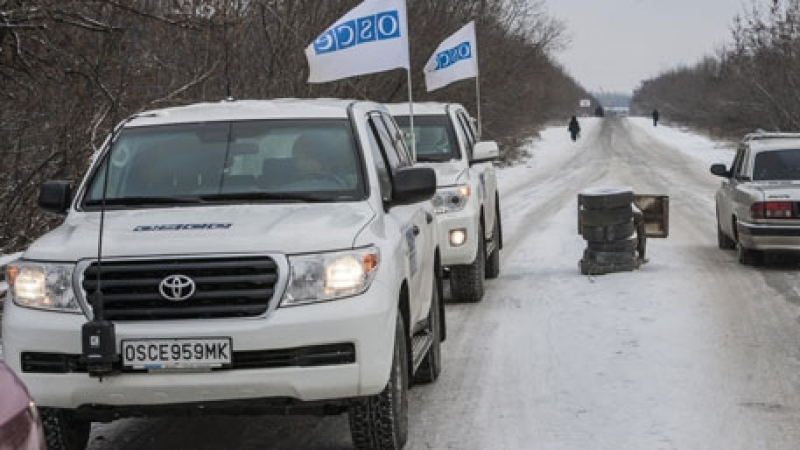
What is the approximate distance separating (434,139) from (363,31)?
4.88ft

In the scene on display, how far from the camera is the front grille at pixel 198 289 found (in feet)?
16.5

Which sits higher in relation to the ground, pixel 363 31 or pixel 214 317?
pixel 363 31

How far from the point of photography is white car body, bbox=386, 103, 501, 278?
10609mm

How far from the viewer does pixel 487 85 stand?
38.2 m

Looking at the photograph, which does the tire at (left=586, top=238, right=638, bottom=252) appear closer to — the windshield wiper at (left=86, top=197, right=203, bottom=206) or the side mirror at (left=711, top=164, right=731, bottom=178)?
the side mirror at (left=711, top=164, right=731, bottom=178)

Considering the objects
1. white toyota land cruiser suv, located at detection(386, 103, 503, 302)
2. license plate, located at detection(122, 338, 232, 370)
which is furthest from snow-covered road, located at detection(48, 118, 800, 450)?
license plate, located at detection(122, 338, 232, 370)

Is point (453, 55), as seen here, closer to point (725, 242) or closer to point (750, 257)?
point (725, 242)

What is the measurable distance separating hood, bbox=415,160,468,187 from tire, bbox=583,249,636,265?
6.34 feet

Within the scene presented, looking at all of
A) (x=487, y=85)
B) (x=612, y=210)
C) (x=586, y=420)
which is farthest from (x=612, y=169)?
(x=586, y=420)

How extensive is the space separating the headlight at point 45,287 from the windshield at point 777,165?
33.1 ft

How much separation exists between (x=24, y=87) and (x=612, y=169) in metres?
26.9

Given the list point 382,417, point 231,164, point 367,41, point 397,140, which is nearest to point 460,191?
point 367,41

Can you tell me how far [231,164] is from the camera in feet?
20.4

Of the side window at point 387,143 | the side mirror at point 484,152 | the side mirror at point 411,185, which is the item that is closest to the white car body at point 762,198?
the side mirror at point 484,152
